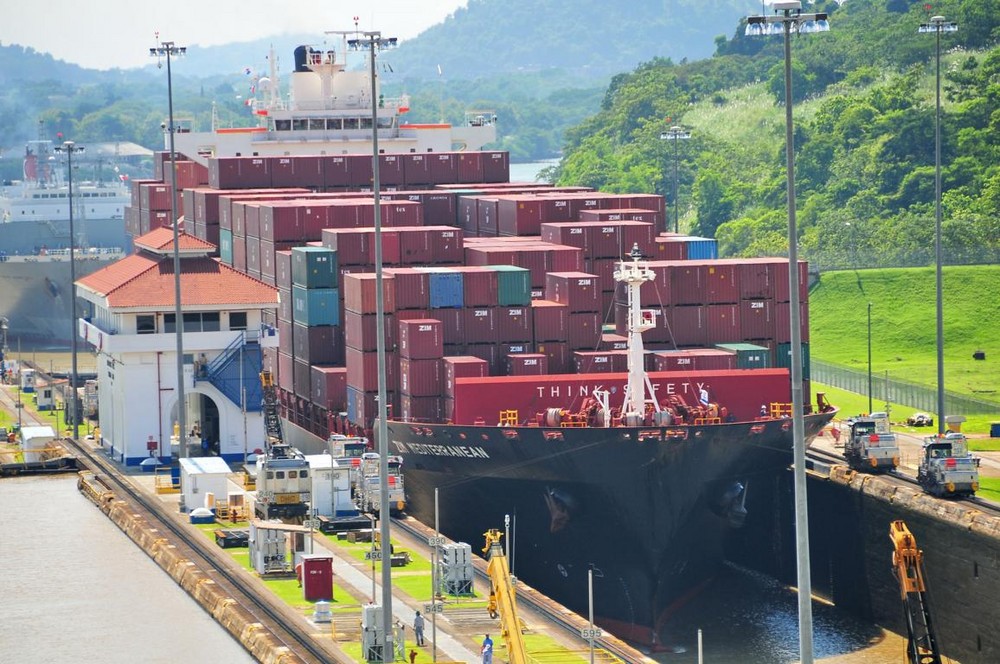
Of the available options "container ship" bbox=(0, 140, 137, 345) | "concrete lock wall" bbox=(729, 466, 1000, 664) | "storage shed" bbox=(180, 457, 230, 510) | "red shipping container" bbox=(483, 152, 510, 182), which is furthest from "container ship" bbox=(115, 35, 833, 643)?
"container ship" bbox=(0, 140, 137, 345)

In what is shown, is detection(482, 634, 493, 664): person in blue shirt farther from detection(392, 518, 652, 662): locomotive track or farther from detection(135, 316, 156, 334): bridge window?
detection(135, 316, 156, 334): bridge window

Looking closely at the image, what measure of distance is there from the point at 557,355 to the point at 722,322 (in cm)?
582

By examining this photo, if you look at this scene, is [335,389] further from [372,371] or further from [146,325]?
[146,325]

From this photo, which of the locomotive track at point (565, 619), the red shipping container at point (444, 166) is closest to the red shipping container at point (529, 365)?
the locomotive track at point (565, 619)

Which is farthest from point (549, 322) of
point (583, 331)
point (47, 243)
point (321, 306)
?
point (47, 243)

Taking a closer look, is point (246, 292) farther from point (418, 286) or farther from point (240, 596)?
point (240, 596)

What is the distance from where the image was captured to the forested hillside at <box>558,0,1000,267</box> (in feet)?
450

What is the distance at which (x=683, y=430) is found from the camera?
61469mm

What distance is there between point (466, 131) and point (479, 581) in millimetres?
69523

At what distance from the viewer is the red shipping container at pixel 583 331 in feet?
233

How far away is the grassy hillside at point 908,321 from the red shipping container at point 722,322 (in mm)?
28345

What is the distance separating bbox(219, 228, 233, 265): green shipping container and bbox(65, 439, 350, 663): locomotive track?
64.8 feet

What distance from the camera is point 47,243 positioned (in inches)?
6447

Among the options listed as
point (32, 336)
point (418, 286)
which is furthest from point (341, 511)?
point (32, 336)
